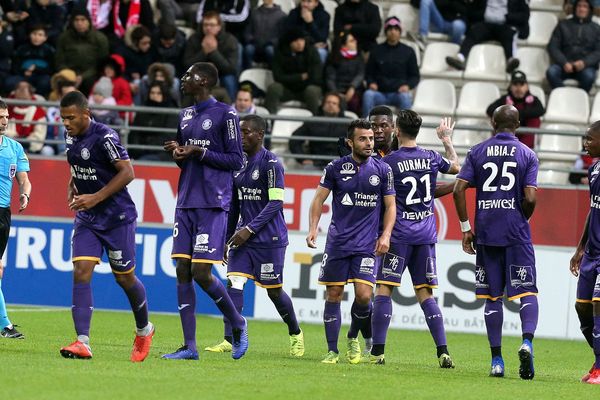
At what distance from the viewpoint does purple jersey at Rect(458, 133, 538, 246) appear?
1174 centimetres

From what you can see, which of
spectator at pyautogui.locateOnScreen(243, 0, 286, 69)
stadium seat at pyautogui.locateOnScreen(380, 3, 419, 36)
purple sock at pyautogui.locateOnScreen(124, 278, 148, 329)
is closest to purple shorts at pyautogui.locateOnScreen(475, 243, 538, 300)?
purple sock at pyautogui.locateOnScreen(124, 278, 148, 329)

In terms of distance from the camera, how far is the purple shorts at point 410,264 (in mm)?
12781

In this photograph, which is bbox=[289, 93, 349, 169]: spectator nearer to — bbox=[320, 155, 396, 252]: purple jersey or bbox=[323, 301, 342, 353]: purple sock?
bbox=[320, 155, 396, 252]: purple jersey

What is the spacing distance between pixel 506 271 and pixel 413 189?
1.46m

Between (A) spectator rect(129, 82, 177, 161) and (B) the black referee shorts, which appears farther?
(A) spectator rect(129, 82, 177, 161)

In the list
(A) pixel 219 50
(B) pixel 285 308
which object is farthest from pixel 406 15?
(B) pixel 285 308

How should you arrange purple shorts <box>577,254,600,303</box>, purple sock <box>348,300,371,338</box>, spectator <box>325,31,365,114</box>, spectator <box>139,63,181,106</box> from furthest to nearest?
spectator <box>325,31,365,114</box>, spectator <box>139,63,181,106</box>, purple sock <box>348,300,371,338</box>, purple shorts <box>577,254,600,303</box>

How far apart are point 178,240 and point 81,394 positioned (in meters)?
2.90

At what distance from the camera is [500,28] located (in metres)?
22.4

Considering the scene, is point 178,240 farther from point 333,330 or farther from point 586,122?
point 586,122

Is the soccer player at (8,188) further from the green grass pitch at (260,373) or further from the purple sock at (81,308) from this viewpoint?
the purple sock at (81,308)

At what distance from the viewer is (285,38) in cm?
2167

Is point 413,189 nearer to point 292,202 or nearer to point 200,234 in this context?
point 200,234

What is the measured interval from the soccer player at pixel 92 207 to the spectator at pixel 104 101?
851 cm
